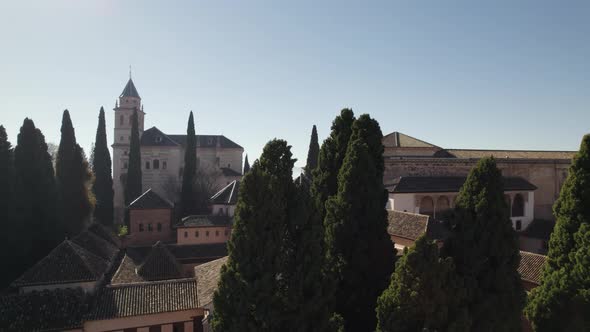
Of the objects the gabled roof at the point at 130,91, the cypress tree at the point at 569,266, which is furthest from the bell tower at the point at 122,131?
the cypress tree at the point at 569,266

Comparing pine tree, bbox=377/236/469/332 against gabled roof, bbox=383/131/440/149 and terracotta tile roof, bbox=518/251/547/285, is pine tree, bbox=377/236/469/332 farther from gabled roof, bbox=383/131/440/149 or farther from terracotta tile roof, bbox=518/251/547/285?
gabled roof, bbox=383/131/440/149

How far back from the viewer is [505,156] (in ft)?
85.7

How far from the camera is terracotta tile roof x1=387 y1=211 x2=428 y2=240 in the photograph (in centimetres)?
1503

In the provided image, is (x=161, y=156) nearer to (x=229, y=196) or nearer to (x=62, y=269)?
(x=229, y=196)

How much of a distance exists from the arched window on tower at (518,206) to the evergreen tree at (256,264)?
2017cm

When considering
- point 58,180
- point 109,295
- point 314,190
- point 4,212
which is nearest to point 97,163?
point 58,180

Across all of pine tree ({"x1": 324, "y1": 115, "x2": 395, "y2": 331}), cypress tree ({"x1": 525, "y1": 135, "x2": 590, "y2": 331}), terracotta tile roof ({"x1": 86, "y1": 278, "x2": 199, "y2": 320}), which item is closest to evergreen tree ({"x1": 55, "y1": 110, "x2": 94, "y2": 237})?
terracotta tile roof ({"x1": 86, "y1": 278, "x2": 199, "y2": 320})

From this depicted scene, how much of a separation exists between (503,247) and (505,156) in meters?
20.7

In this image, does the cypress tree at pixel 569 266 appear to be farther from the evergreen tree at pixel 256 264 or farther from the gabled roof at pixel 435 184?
the gabled roof at pixel 435 184

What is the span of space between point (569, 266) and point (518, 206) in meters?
14.7

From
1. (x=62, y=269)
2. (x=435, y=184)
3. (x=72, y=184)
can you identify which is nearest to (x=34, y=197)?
(x=72, y=184)

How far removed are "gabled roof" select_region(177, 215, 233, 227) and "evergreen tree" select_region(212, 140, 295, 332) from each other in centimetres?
1779

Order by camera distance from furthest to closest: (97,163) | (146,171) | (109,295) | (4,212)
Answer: (146,171) < (97,163) < (4,212) < (109,295)

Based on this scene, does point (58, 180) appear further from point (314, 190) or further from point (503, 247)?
point (503, 247)
